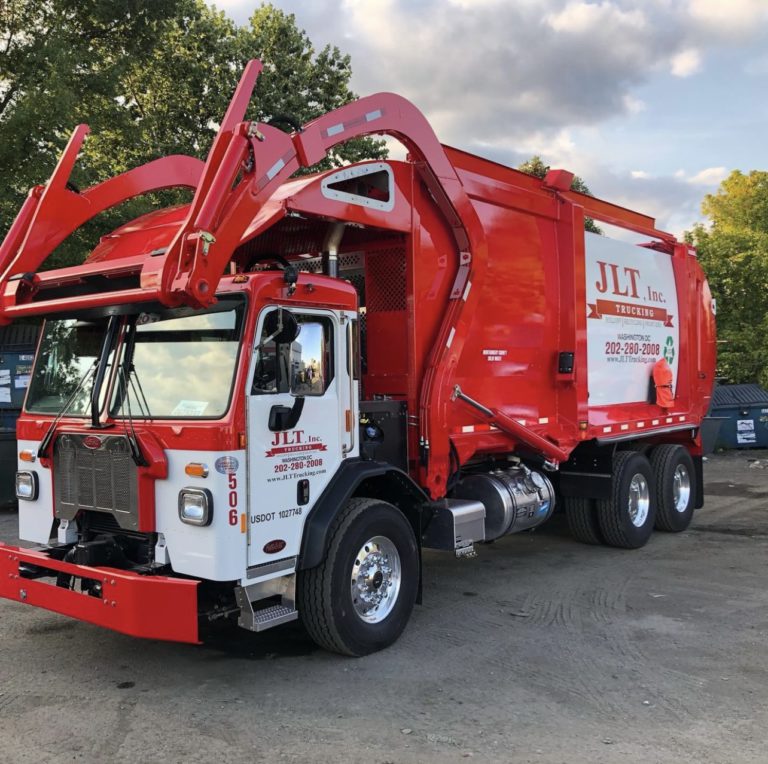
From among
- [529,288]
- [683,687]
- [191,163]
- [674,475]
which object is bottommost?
[683,687]

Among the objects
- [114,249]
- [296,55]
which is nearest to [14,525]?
[114,249]

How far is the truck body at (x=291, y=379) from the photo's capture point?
432cm

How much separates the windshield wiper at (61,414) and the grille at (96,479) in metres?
0.06

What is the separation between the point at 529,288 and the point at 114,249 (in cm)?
363

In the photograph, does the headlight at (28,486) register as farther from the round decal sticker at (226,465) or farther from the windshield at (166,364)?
the round decal sticker at (226,465)

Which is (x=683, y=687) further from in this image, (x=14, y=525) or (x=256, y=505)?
(x=14, y=525)

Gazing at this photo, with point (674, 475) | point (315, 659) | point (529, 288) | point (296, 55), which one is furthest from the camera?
point (296, 55)

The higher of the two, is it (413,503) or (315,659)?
(413,503)

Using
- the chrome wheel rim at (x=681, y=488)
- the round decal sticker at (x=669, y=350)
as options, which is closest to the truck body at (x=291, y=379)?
the round decal sticker at (x=669, y=350)

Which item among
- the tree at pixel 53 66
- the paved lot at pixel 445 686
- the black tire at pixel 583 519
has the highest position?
the tree at pixel 53 66

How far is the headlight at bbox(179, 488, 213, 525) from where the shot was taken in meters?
4.21

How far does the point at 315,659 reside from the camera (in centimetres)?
497

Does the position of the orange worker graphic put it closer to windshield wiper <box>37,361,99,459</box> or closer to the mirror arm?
the mirror arm

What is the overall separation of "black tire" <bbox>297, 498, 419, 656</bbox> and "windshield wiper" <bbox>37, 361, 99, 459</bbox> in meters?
1.86
